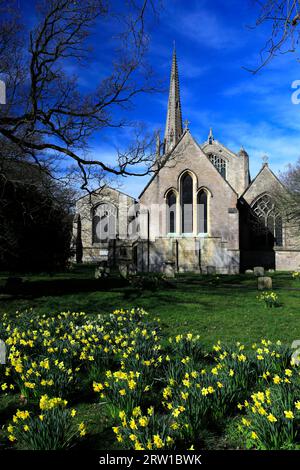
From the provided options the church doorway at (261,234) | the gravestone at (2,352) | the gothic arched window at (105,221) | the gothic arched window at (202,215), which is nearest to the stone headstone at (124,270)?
the gothic arched window at (202,215)

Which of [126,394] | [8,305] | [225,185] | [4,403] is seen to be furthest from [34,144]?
[225,185]

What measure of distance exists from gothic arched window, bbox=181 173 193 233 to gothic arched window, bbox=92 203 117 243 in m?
13.2

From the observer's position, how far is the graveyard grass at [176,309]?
4.17 metres

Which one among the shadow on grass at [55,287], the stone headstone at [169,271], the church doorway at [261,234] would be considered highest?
the church doorway at [261,234]

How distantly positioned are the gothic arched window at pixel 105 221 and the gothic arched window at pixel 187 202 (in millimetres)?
13206

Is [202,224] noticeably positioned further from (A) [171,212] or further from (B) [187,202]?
(A) [171,212]

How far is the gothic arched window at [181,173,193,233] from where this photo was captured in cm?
2775

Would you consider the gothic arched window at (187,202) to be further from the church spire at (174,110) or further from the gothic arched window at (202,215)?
the church spire at (174,110)

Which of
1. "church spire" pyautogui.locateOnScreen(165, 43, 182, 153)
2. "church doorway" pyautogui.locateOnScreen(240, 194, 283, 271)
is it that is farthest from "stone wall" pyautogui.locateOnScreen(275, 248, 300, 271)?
"church spire" pyautogui.locateOnScreen(165, 43, 182, 153)

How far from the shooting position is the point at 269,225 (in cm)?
3020

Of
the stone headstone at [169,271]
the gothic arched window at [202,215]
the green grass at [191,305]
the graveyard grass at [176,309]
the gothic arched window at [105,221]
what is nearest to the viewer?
the graveyard grass at [176,309]

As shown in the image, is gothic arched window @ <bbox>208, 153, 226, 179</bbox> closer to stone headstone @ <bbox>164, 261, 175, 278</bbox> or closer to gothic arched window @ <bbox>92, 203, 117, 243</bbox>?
gothic arched window @ <bbox>92, 203, 117, 243</bbox>

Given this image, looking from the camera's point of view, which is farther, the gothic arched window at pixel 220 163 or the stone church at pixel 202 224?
the gothic arched window at pixel 220 163

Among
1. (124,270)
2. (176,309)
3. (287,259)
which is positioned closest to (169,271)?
(124,270)
